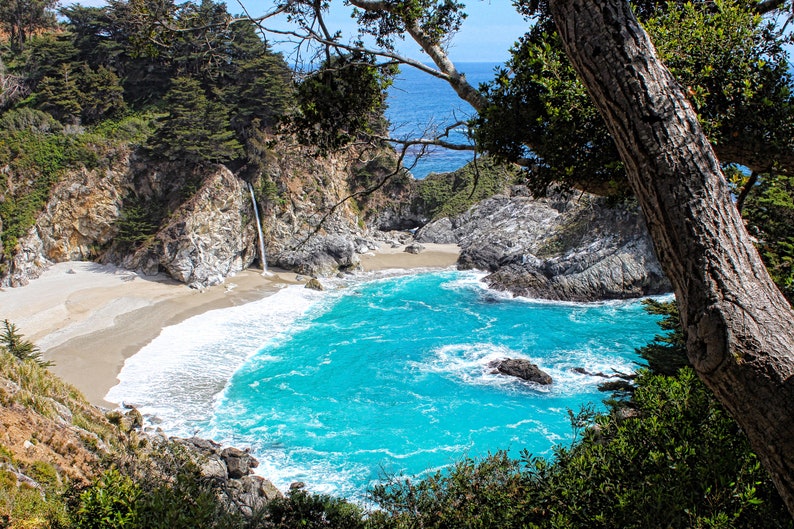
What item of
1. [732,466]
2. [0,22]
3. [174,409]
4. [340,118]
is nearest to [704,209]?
[732,466]

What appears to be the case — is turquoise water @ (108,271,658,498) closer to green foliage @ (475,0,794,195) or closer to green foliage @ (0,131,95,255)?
green foliage @ (475,0,794,195)

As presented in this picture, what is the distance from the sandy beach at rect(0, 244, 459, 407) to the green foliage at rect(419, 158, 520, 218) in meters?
13.3

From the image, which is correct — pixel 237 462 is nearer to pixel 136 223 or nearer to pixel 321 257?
pixel 321 257

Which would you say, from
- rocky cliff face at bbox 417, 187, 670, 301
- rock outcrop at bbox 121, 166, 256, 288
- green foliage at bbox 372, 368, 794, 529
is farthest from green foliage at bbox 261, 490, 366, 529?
rock outcrop at bbox 121, 166, 256, 288

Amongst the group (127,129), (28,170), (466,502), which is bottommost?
(466,502)

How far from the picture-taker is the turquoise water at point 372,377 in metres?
14.8

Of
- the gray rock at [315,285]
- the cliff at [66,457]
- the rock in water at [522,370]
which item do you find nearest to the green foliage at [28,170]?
the gray rock at [315,285]

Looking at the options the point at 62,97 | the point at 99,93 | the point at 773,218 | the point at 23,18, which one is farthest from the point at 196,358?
the point at 23,18

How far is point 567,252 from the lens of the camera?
93.2ft

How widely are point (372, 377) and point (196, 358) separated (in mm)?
6422

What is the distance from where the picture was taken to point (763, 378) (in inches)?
95.4

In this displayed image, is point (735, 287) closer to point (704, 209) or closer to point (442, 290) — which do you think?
point (704, 209)

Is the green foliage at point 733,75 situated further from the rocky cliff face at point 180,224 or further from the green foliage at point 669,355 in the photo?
the rocky cliff face at point 180,224

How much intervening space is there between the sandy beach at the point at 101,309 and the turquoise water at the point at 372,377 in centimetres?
86
